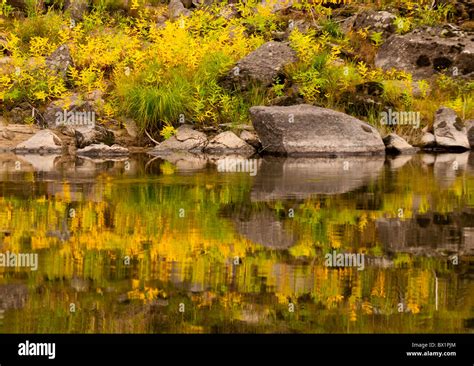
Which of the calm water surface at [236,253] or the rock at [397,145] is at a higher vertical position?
the rock at [397,145]

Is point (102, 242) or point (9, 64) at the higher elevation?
point (9, 64)

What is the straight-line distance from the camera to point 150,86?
63.1 ft

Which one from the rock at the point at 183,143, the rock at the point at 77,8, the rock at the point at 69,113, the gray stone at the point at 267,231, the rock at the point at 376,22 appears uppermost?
the rock at the point at 77,8

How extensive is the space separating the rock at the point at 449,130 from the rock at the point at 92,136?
22.3ft

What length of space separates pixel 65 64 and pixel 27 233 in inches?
536

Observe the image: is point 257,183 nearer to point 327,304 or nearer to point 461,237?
point 461,237

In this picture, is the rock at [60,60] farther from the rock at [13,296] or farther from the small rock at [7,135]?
the rock at [13,296]

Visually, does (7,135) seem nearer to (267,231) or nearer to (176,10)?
(176,10)

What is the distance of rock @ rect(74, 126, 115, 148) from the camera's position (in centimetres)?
1836

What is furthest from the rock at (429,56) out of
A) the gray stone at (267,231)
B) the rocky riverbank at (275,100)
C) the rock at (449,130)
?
the gray stone at (267,231)

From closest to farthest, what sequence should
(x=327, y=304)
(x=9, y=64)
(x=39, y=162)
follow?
1. (x=327, y=304)
2. (x=39, y=162)
3. (x=9, y=64)

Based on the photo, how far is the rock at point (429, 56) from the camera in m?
21.6

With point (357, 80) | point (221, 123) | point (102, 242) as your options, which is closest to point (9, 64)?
point (221, 123)

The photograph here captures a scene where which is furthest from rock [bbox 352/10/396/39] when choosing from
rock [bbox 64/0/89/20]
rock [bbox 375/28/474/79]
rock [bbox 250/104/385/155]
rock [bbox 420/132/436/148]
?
rock [bbox 64/0/89/20]
